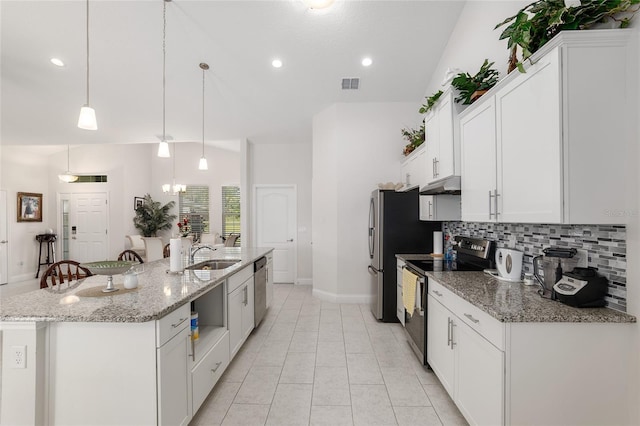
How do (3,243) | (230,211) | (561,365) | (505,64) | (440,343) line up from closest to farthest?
(561,365) < (440,343) < (505,64) < (3,243) < (230,211)

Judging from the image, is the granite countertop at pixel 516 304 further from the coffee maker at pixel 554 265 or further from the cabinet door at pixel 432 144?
the cabinet door at pixel 432 144

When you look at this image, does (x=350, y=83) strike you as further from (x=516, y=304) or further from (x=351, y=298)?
(x=516, y=304)

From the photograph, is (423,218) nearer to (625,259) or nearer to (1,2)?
(625,259)

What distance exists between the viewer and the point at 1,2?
9.78 ft

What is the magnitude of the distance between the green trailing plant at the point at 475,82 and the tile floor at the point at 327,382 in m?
2.43

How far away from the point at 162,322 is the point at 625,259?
240cm

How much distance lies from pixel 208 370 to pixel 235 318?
0.64 metres

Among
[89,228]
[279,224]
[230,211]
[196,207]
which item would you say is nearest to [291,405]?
[279,224]

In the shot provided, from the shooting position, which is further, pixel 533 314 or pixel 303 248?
pixel 303 248

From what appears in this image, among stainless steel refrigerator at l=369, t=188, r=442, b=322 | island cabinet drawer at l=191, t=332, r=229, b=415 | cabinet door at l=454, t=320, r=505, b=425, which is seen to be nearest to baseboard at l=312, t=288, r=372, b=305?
stainless steel refrigerator at l=369, t=188, r=442, b=322

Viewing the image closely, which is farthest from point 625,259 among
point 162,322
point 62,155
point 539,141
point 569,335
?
point 62,155

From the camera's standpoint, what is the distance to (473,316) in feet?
5.61

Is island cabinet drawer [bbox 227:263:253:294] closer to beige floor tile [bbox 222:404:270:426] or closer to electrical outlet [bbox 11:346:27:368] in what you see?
beige floor tile [bbox 222:404:270:426]

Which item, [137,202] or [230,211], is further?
[230,211]
